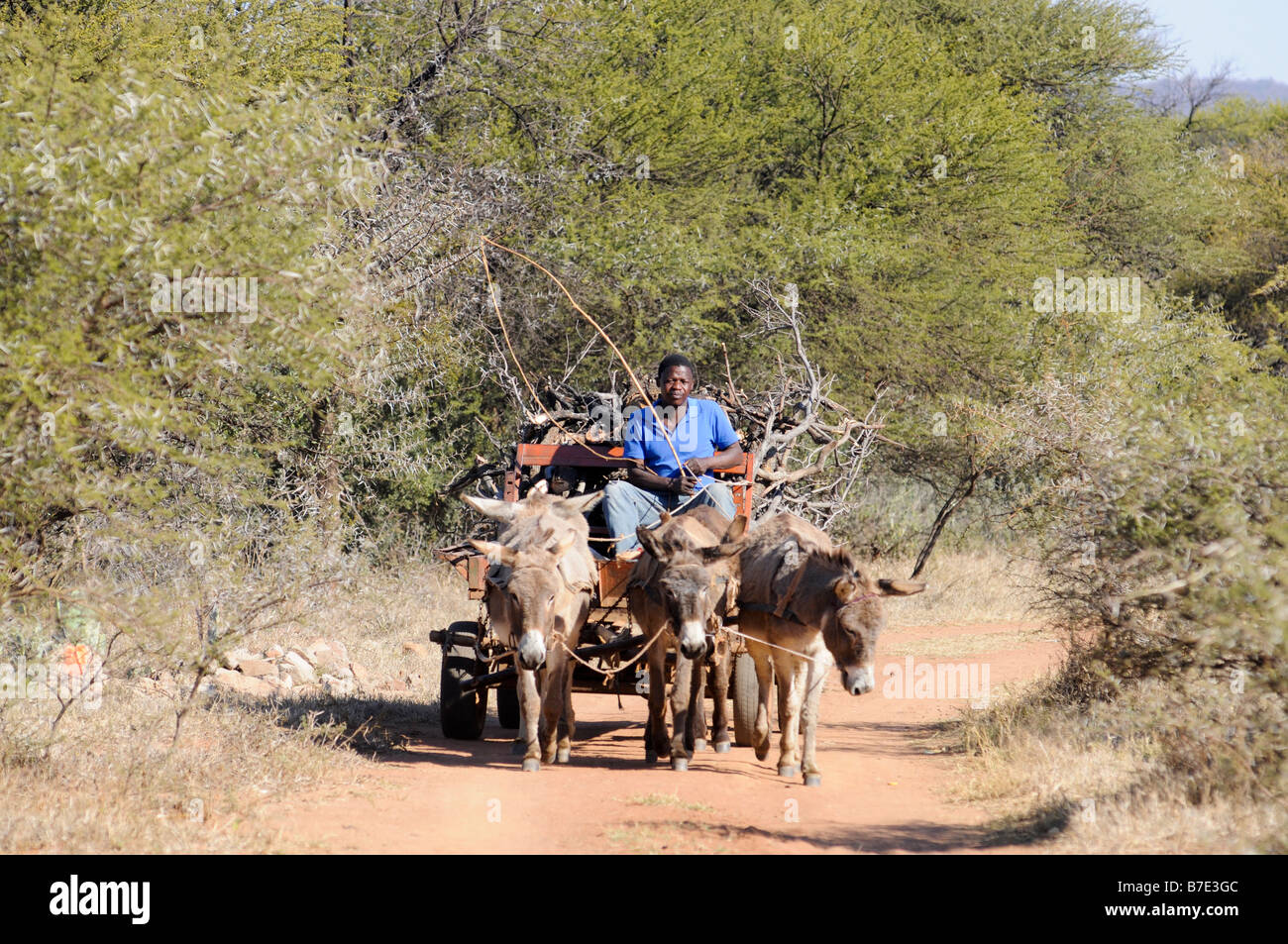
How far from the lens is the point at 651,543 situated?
8328 millimetres

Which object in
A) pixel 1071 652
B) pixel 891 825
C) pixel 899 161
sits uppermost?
pixel 899 161

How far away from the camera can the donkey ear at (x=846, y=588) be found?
26.0 ft

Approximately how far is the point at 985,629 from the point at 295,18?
11313 millimetres

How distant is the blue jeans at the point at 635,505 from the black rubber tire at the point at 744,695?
1.08 meters

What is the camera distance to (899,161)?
20594 millimetres

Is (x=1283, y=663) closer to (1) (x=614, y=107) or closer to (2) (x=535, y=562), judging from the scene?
(2) (x=535, y=562)

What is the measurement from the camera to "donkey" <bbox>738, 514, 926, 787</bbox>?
7.86 m

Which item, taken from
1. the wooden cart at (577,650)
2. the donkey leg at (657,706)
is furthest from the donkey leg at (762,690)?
the donkey leg at (657,706)

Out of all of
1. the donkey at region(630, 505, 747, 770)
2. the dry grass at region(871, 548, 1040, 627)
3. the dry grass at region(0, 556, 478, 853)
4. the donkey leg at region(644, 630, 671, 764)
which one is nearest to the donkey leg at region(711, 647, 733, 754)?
the donkey at region(630, 505, 747, 770)

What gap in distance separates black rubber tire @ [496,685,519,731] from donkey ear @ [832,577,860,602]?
365 cm

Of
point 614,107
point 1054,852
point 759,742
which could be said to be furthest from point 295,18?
point 1054,852

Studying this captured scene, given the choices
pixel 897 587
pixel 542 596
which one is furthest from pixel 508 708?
pixel 897 587

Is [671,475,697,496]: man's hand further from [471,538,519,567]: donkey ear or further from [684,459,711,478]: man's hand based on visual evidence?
[471,538,519,567]: donkey ear
